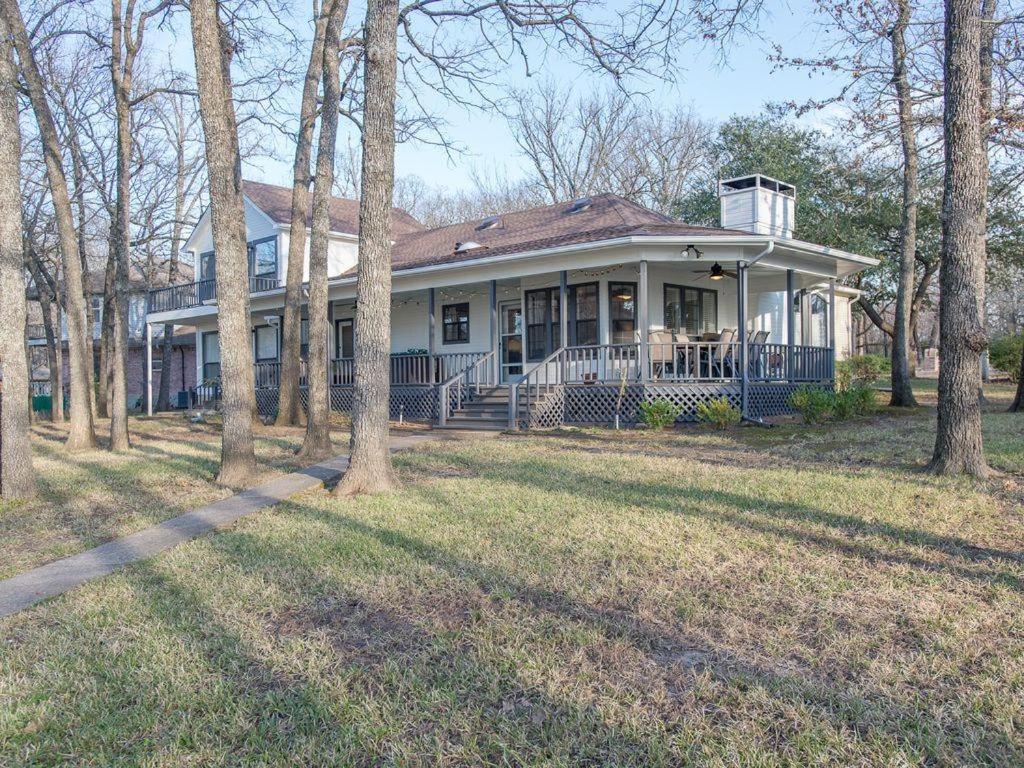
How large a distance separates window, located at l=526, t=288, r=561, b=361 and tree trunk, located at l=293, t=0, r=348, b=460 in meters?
5.68

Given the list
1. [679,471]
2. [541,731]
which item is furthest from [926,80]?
[541,731]

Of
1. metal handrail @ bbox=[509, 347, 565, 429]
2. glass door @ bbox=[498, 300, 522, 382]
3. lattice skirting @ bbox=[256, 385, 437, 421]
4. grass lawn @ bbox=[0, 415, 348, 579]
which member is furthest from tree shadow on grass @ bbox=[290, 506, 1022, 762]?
glass door @ bbox=[498, 300, 522, 382]

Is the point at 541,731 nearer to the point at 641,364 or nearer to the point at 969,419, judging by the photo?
the point at 969,419

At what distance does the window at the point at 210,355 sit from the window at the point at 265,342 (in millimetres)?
2057

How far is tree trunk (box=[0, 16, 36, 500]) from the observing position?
7.23 meters

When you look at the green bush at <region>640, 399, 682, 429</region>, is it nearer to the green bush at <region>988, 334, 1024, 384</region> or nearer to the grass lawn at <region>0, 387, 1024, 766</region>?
the grass lawn at <region>0, 387, 1024, 766</region>

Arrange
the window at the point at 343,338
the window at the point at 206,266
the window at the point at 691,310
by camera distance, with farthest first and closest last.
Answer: the window at the point at 206,266
the window at the point at 343,338
the window at the point at 691,310

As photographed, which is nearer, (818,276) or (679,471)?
(679,471)

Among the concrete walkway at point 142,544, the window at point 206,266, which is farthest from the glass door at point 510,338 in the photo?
the window at point 206,266

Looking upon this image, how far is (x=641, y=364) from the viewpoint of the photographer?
13.2 meters

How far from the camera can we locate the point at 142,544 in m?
5.48

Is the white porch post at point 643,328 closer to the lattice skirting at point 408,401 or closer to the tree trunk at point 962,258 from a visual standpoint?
the lattice skirting at point 408,401

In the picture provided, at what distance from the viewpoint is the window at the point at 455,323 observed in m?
18.4

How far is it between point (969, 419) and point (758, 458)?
7.54 ft
